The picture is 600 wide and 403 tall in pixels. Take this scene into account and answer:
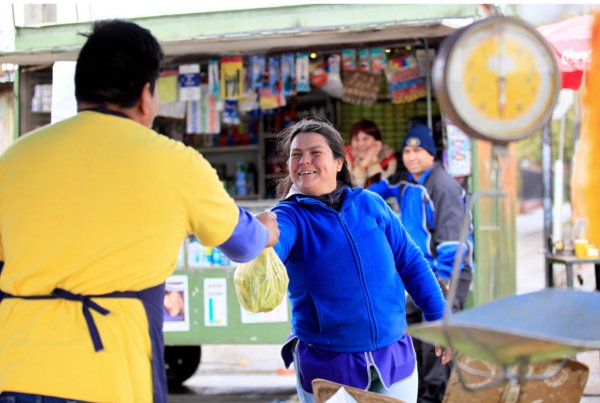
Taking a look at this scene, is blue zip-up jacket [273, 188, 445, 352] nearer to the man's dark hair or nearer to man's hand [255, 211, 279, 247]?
man's hand [255, 211, 279, 247]

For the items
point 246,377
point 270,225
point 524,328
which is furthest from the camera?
point 246,377

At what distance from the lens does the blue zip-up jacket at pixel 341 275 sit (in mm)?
3025

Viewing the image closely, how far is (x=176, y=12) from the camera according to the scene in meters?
6.42

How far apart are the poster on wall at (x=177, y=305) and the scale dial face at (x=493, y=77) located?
467 centimetres

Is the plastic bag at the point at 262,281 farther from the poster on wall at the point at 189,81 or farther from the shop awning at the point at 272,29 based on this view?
the poster on wall at the point at 189,81

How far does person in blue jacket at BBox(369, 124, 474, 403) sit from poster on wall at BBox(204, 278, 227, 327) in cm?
150

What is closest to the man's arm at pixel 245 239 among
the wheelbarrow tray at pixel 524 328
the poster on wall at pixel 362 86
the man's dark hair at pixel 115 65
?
the man's dark hair at pixel 115 65

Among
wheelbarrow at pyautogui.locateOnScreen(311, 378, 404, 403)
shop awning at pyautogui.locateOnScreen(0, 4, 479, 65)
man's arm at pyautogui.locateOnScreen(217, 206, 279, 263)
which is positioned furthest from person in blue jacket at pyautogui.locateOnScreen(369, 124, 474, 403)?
man's arm at pyautogui.locateOnScreen(217, 206, 279, 263)

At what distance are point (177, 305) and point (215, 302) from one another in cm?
32

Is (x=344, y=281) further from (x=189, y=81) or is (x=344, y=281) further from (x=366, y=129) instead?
(x=189, y=81)

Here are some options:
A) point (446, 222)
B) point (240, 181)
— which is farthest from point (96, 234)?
point (240, 181)

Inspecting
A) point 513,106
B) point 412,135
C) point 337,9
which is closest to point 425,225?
point 412,135

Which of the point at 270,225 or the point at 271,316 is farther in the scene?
the point at 271,316

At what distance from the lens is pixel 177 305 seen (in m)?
6.42
